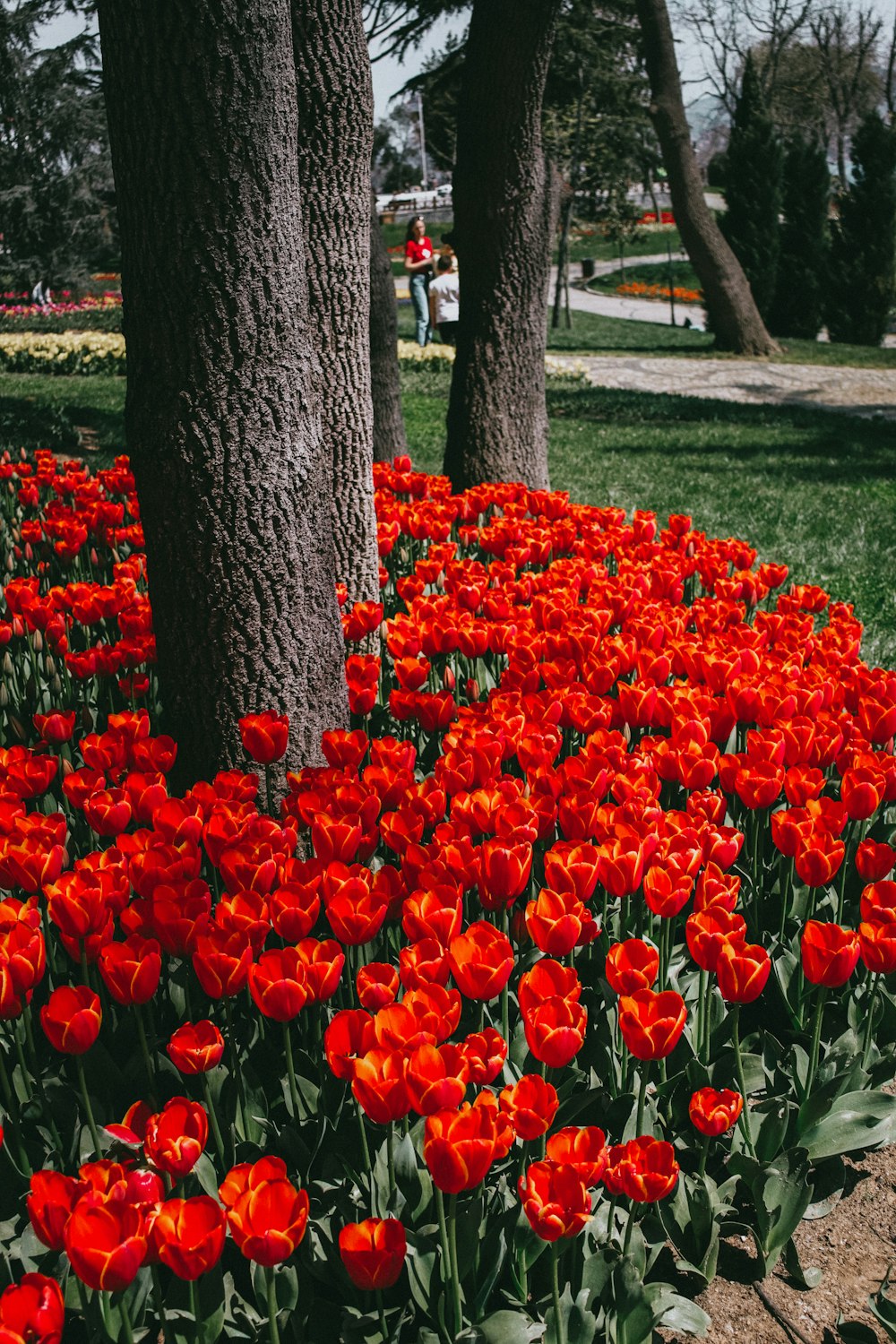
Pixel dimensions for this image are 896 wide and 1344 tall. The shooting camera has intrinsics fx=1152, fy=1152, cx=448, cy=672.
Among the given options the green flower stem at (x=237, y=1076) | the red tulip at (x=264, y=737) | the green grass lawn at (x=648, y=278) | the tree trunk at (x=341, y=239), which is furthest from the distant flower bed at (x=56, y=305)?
the green flower stem at (x=237, y=1076)

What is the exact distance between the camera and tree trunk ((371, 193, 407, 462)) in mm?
6754

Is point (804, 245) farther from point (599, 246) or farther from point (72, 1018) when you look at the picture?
point (72, 1018)

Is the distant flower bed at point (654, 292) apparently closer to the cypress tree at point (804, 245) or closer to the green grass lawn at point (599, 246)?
the green grass lawn at point (599, 246)

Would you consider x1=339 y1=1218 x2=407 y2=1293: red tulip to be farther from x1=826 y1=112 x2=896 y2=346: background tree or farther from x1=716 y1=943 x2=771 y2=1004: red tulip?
x1=826 y1=112 x2=896 y2=346: background tree

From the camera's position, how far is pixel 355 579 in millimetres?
4152

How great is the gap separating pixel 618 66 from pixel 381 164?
37430 mm

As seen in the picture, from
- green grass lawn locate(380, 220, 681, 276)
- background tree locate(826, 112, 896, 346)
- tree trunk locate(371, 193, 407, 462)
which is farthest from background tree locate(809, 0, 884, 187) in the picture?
tree trunk locate(371, 193, 407, 462)

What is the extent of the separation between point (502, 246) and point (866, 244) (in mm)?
20666

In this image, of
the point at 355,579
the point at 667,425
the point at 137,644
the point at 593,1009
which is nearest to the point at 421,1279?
the point at 593,1009

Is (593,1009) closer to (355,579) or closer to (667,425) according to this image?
(355,579)

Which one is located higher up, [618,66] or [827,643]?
[618,66]

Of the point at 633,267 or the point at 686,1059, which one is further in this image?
the point at 633,267

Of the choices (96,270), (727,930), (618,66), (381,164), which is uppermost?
(381,164)

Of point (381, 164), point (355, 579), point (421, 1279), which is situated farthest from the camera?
point (381, 164)
